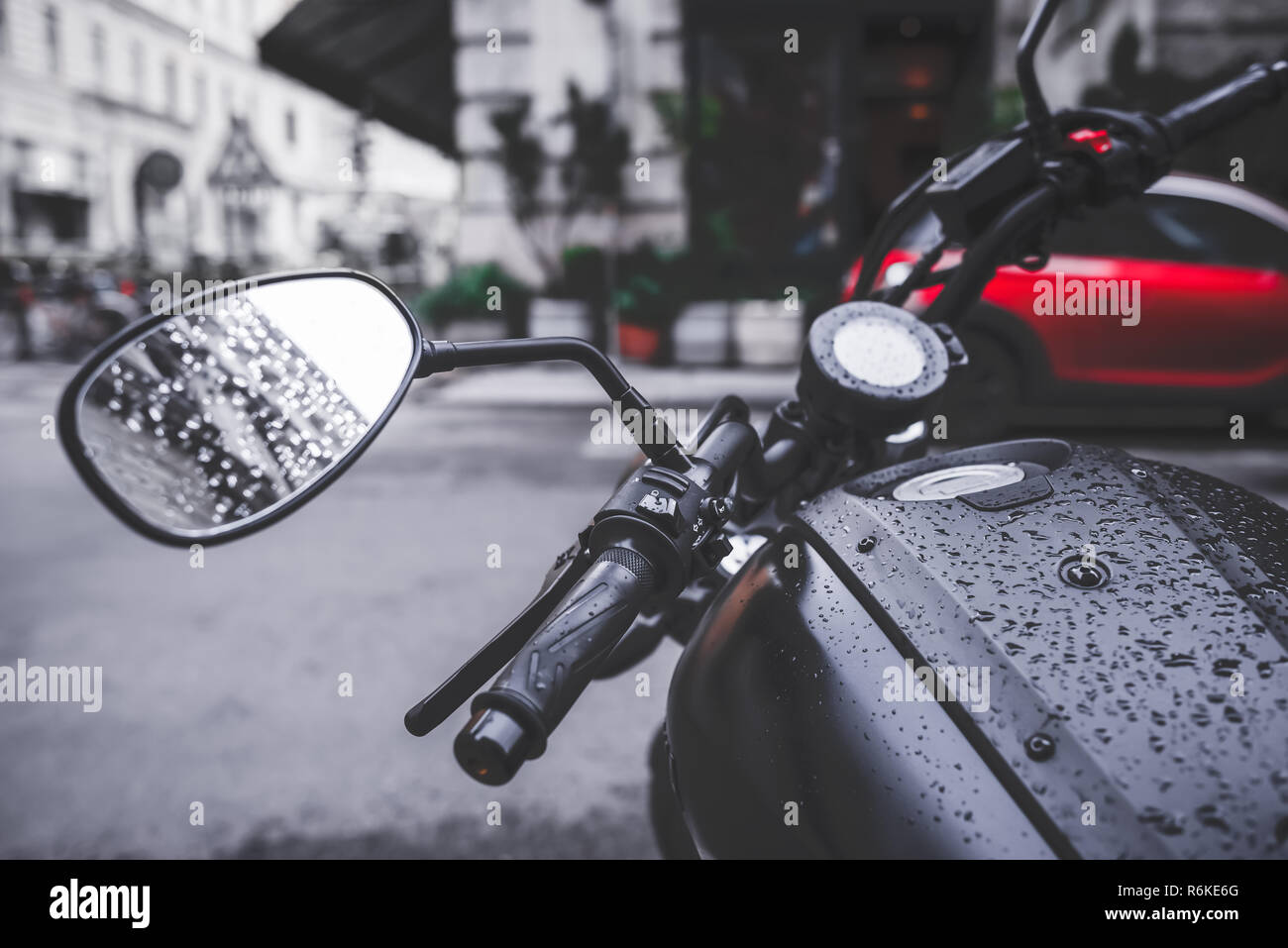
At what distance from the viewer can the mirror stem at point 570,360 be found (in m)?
0.94

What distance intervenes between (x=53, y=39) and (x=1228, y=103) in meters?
39.1

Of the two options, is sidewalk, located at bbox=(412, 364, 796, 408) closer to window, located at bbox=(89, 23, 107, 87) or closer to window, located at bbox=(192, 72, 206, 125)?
window, located at bbox=(89, 23, 107, 87)

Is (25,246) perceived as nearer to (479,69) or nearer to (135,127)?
(135,127)

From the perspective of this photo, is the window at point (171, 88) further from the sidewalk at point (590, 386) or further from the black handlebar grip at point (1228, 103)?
the black handlebar grip at point (1228, 103)

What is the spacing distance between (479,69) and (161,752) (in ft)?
42.9

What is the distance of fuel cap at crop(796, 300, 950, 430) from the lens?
1104 mm

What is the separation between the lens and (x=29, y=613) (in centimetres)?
460

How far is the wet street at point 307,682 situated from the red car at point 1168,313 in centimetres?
75

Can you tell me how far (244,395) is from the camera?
3.22 feet

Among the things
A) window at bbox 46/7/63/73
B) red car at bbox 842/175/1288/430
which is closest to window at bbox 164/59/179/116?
window at bbox 46/7/63/73

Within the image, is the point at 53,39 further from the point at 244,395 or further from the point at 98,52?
the point at 244,395
